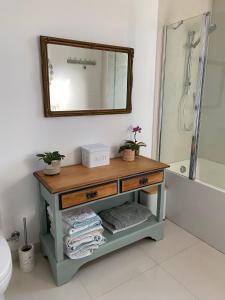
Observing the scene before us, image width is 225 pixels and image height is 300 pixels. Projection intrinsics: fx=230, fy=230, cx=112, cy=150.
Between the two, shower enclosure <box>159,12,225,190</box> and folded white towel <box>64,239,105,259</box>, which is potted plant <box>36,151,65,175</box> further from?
shower enclosure <box>159,12,225,190</box>

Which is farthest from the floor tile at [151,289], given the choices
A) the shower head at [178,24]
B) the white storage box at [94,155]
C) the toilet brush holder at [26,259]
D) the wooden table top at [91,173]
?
the shower head at [178,24]

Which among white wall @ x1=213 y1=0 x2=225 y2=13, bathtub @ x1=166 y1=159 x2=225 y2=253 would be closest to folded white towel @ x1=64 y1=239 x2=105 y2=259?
bathtub @ x1=166 y1=159 x2=225 y2=253

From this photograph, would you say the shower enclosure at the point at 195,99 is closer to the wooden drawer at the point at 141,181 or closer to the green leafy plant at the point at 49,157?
the wooden drawer at the point at 141,181

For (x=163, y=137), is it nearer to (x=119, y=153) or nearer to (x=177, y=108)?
(x=177, y=108)

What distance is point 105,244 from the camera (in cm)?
182

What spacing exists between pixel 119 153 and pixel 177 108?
2.82 feet

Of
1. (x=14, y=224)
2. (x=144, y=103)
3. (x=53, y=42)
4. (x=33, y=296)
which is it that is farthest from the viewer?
(x=144, y=103)

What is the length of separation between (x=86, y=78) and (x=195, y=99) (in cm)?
104

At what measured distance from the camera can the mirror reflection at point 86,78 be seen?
5.85 feet

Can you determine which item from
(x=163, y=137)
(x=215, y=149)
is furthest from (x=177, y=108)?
(x=215, y=149)

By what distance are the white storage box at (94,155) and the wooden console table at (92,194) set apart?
55 mm

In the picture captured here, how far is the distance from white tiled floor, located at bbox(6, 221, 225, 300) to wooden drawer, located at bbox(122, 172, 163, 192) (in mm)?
623

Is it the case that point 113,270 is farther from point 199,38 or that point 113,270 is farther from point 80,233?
point 199,38

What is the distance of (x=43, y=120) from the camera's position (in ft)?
5.95
